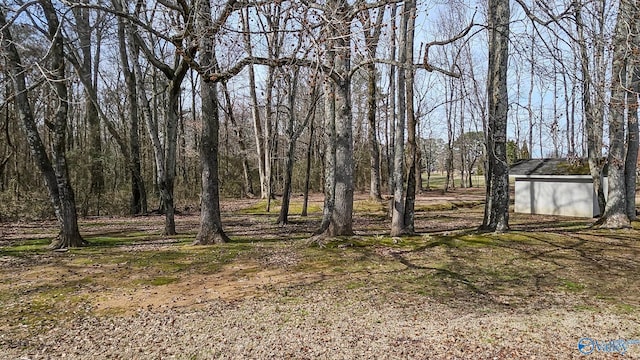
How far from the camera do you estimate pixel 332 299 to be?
4.86 metres

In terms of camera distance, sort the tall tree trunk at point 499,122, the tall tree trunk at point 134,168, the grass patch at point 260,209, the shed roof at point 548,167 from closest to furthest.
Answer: the tall tree trunk at point 499,122 < the shed roof at point 548,167 < the tall tree trunk at point 134,168 < the grass patch at point 260,209

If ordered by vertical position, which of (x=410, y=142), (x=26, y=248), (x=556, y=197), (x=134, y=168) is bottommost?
(x=26, y=248)

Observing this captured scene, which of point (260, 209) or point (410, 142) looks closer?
point (410, 142)

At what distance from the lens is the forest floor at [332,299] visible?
3625 mm

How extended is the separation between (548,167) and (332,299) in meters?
14.1

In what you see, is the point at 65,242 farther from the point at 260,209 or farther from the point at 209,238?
the point at 260,209

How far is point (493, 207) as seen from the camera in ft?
28.7

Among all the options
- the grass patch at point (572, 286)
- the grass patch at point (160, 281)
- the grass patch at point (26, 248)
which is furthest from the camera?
the grass patch at point (26, 248)

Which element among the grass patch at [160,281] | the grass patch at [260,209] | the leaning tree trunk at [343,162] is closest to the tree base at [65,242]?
the grass patch at [160,281]

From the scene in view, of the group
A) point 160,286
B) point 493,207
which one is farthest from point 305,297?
point 493,207

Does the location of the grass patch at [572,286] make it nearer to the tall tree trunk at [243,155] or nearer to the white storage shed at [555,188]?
the white storage shed at [555,188]

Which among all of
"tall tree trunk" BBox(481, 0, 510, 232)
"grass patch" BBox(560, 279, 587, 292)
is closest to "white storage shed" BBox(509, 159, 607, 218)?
"tall tree trunk" BBox(481, 0, 510, 232)

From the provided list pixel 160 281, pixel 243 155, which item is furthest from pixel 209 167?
pixel 243 155

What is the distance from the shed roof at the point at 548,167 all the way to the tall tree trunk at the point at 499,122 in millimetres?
7844
